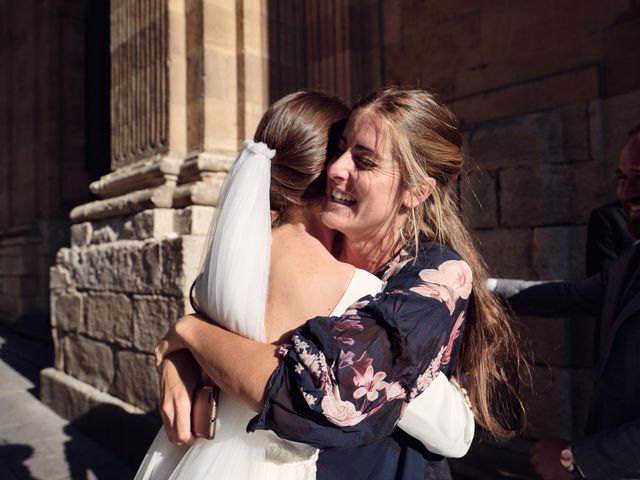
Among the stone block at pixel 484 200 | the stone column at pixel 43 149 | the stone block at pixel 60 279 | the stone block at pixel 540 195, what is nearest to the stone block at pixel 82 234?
the stone block at pixel 60 279

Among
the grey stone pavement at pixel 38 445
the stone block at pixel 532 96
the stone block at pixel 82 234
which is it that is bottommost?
the grey stone pavement at pixel 38 445

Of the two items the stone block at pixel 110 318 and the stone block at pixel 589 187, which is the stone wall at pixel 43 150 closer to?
the stone block at pixel 110 318

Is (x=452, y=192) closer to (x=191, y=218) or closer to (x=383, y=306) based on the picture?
(x=383, y=306)

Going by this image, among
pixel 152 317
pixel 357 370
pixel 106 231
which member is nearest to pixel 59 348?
pixel 106 231

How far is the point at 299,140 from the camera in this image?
1.32 meters

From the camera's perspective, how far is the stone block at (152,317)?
3.41m

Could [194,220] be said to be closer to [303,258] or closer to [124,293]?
[124,293]

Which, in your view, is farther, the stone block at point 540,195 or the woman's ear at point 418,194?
the stone block at point 540,195

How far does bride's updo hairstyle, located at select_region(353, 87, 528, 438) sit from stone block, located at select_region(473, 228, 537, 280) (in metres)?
1.74

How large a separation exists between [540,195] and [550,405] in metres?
1.20

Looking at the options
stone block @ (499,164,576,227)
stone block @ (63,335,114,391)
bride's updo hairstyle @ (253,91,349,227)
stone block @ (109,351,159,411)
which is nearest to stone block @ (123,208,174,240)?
stone block @ (109,351,159,411)

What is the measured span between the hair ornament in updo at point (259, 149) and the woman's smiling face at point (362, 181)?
Answer: 0.16 metres

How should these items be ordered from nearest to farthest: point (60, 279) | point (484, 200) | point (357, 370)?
point (357, 370) → point (484, 200) → point (60, 279)

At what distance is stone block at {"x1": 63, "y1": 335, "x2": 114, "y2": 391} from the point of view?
4.27 m
